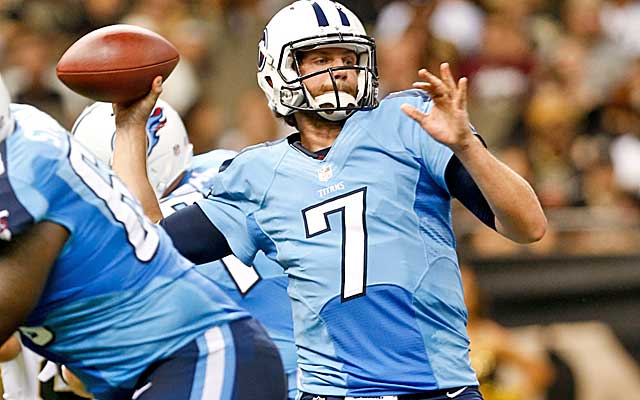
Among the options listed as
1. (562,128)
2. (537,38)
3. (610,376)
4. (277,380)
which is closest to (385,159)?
(277,380)

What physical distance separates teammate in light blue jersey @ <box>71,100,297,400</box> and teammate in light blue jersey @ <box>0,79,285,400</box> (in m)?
0.94

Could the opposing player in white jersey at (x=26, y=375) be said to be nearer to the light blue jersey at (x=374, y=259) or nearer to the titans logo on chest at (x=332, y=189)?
the light blue jersey at (x=374, y=259)

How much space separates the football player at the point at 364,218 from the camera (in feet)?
12.5

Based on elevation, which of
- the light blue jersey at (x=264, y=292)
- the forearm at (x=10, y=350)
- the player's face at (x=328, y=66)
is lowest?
the forearm at (x=10, y=350)

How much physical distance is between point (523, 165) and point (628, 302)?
1561mm

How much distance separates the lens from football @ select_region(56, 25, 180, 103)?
4.21 m

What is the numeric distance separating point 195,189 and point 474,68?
5731 mm

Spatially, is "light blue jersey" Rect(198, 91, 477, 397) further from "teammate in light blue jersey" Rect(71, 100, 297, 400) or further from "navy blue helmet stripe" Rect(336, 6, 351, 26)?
"teammate in light blue jersey" Rect(71, 100, 297, 400)

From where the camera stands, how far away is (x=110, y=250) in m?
3.35

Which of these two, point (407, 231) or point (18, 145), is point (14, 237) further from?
point (407, 231)

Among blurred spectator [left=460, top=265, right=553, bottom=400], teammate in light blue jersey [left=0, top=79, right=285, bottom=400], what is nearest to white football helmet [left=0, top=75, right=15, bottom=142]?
teammate in light blue jersey [left=0, top=79, right=285, bottom=400]

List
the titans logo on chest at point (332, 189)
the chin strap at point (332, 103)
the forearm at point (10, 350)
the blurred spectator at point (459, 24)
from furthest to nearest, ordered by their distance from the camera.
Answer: the blurred spectator at point (459, 24)
the forearm at point (10, 350)
the chin strap at point (332, 103)
the titans logo on chest at point (332, 189)

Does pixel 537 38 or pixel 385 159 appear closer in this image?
pixel 385 159

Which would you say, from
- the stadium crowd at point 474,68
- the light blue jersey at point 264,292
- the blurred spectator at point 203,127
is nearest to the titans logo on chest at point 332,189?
the light blue jersey at point 264,292
